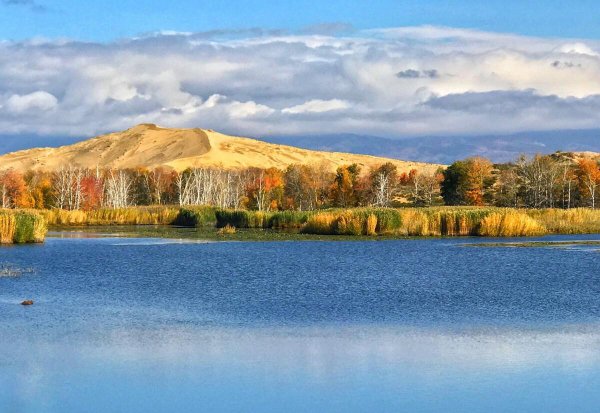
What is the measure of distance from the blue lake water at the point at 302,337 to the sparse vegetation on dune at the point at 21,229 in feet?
34.6

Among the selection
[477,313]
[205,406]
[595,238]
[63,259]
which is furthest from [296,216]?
[205,406]

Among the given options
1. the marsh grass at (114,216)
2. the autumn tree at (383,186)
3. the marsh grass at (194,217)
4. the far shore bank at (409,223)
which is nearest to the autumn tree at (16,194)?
the marsh grass at (114,216)

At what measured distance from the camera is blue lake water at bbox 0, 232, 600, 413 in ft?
46.0

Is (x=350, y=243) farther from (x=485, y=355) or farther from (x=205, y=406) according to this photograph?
(x=205, y=406)

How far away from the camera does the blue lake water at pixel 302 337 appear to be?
14.0 meters

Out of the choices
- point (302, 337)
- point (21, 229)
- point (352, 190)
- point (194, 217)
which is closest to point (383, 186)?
point (352, 190)

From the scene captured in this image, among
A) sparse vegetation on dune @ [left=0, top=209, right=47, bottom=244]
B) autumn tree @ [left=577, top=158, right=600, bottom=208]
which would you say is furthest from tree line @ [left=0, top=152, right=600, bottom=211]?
sparse vegetation on dune @ [left=0, top=209, right=47, bottom=244]

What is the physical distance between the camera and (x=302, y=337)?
1895 cm

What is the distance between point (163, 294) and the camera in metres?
26.7

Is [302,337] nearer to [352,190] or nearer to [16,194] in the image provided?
[352,190]

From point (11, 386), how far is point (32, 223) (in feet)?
113

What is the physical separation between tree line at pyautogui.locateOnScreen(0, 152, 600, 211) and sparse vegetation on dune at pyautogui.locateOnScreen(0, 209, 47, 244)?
42589 mm

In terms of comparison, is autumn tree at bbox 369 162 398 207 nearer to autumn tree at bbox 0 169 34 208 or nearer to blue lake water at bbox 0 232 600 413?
autumn tree at bbox 0 169 34 208

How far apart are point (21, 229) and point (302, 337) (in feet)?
104
